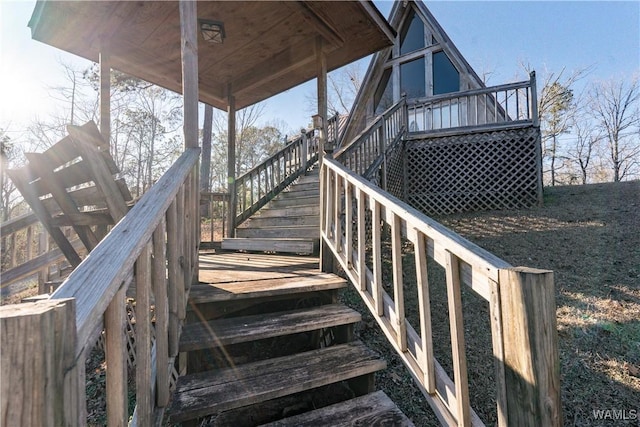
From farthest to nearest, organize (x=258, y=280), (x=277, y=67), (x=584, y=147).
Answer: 1. (x=584, y=147)
2. (x=277, y=67)
3. (x=258, y=280)

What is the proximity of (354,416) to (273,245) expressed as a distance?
9.57 feet

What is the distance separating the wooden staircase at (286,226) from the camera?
13.4 feet

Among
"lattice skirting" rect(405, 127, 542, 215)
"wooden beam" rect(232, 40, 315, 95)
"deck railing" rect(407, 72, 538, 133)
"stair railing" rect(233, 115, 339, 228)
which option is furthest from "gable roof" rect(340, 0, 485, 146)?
"wooden beam" rect(232, 40, 315, 95)

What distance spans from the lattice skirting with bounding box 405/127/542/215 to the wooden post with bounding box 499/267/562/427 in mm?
6767

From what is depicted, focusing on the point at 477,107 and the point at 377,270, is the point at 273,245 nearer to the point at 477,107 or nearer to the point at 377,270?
the point at 377,270

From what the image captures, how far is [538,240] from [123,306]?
240 inches

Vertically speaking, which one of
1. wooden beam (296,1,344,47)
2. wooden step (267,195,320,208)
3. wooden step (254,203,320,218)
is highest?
wooden beam (296,1,344,47)

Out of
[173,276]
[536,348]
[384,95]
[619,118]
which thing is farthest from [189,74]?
[619,118]

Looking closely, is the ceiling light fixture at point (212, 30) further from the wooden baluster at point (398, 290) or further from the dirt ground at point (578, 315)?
the dirt ground at point (578, 315)

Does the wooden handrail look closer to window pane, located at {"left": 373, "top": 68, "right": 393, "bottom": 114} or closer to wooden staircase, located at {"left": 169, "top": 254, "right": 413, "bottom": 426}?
wooden staircase, located at {"left": 169, "top": 254, "right": 413, "bottom": 426}

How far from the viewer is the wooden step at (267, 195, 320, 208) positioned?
17.1 feet

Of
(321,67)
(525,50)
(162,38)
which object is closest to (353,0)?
(321,67)

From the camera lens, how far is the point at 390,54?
36.3 feet

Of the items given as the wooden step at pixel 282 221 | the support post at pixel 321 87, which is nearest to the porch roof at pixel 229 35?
the support post at pixel 321 87
